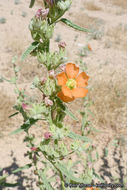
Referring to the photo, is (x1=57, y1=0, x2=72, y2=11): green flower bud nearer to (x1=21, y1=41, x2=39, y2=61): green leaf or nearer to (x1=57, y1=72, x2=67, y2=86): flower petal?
(x1=21, y1=41, x2=39, y2=61): green leaf

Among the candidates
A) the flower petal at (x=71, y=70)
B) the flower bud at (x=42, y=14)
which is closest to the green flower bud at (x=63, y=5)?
the flower bud at (x=42, y=14)

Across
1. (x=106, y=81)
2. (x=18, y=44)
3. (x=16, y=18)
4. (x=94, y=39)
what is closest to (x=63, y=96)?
(x=106, y=81)

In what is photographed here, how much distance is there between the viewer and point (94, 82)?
540 cm

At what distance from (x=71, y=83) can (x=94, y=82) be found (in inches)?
166

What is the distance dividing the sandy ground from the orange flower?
7.58 feet

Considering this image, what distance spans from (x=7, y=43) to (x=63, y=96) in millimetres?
6895

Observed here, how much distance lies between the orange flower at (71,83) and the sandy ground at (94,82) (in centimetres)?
231

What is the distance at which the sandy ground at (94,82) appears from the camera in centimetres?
351

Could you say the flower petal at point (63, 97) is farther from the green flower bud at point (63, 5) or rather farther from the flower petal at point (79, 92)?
the green flower bud at point (63, 5)

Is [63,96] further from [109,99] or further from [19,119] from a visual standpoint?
[109,99]

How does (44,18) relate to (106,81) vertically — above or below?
above

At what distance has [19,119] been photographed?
4.10 meters

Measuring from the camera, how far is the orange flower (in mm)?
1127

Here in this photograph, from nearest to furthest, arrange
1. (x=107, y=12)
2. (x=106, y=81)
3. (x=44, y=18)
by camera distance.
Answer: (x=44, y=18), (x=106, y=81), (x=107, y=12)
